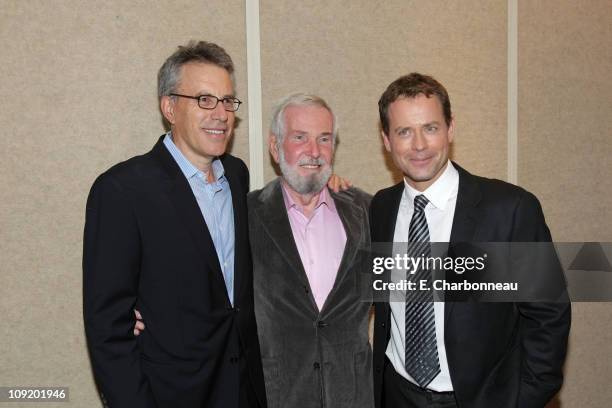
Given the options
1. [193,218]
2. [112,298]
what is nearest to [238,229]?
[193,218]

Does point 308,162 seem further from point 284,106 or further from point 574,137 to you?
point 574,137

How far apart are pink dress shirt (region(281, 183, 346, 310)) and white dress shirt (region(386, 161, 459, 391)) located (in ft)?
0.93

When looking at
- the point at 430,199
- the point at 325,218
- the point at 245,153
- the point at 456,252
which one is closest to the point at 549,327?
the point at 456,252

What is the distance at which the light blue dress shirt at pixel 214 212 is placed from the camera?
213 cm

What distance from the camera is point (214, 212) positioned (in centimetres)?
217

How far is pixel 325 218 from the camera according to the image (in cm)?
249

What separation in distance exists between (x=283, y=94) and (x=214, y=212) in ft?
3.26

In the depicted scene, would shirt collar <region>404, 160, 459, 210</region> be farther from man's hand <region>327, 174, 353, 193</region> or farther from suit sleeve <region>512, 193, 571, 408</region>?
man's hand <region>327, 174, 353, 193</region>

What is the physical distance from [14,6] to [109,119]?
67 centimetres

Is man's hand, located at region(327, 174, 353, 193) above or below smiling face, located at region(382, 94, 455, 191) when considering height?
below

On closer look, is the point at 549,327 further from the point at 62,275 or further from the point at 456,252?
the point at 62,275

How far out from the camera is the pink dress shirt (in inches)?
93.0

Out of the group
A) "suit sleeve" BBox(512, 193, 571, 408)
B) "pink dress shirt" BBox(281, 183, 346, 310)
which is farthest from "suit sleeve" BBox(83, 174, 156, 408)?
"suit sleeve" BBox(512, 193, 571, 408)

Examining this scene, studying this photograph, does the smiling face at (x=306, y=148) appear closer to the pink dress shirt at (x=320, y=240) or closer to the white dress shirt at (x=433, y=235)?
the pink dress shirt at (x=320, y=240)
